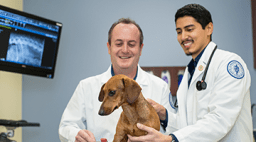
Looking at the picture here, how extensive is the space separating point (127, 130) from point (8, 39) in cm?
174

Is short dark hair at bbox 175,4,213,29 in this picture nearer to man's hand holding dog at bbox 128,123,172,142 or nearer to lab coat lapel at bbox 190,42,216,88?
lab coat lapel at bbox 190,42,216,88

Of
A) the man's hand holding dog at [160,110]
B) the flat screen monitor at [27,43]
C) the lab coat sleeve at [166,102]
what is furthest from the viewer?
the flat screen monitor at [27,43]

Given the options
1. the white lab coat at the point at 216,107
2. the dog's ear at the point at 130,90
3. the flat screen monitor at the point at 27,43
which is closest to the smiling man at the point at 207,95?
the white lab coat at the point at 216,107

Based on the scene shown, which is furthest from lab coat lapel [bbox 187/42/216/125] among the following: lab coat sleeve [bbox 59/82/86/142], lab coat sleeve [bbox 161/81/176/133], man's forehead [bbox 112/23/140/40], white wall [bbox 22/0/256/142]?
white wall [bbox 22/0/256/142]

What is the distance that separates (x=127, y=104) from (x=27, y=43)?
1787 millimetres

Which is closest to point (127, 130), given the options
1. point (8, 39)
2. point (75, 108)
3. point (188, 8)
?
point (75, 108)

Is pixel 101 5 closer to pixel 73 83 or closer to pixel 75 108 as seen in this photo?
pixel 73 83

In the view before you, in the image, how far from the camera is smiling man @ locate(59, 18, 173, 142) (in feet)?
4.73

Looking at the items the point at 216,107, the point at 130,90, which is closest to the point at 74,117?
the point at 130,90

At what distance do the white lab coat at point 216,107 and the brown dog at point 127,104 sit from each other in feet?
0.69

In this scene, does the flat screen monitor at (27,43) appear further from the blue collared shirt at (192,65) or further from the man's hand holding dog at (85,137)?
the blue collared shirt at (192,65)

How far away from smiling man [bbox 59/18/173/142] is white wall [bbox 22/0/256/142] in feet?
5.09

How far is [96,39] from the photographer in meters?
3.20

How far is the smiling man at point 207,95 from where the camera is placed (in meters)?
1.13
